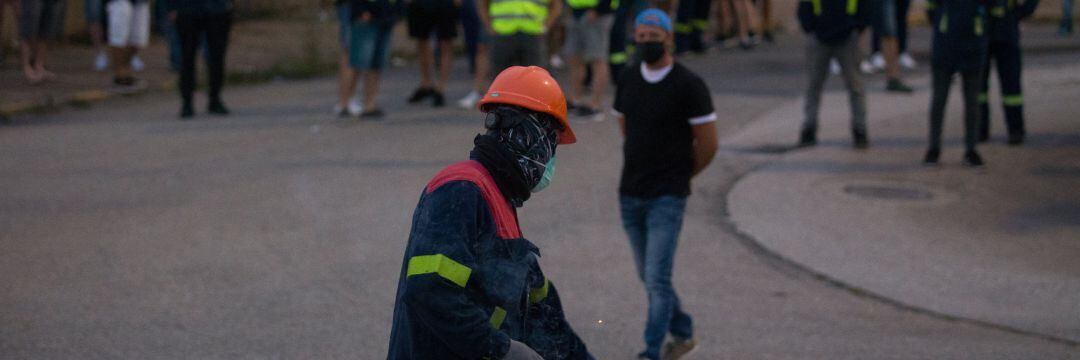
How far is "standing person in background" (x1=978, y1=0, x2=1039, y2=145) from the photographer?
11172 millimetres

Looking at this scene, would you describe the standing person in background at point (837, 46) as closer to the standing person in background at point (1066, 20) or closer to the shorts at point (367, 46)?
the shorts at point (367, 46)

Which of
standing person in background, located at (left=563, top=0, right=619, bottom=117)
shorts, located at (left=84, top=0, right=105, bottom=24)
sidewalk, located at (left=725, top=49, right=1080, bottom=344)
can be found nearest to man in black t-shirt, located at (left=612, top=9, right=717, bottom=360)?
sidewalk, located at (left=725, top=49, right=1080, bottom=344)

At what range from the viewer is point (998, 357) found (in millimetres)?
6574

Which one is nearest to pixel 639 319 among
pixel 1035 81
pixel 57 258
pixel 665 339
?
pixel 665 339

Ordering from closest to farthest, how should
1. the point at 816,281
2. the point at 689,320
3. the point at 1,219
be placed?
1. the point at 689,320
2. the point at 816,281
3. the point at 1,219

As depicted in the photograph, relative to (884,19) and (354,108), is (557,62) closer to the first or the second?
(884,19)

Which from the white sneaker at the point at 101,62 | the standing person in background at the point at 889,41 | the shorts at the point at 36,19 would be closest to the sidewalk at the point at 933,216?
the standing person in background at the point at 889,41

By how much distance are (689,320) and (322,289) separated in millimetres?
2115

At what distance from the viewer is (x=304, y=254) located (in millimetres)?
8344

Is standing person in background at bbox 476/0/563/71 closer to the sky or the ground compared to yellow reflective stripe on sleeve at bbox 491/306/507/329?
closer to the ground

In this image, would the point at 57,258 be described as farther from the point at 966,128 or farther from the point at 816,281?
the point at 966,128

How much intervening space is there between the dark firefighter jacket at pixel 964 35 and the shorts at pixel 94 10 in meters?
10.2

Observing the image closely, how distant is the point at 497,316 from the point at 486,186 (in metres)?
0.34

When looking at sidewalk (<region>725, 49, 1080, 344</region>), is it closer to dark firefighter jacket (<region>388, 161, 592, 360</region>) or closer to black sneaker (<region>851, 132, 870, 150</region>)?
black sneaker (<region>851, 132, 870, 150</region>)
